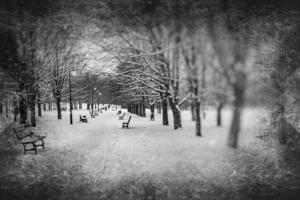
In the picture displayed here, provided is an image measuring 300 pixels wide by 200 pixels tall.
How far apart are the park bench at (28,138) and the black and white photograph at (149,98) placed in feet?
0.05

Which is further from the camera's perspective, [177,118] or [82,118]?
[82,118]

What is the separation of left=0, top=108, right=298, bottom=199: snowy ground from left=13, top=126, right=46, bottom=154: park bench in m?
0.08

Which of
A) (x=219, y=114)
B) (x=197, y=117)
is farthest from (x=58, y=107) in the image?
(x=219, y=114)

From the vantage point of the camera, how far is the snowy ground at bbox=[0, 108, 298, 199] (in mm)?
2338

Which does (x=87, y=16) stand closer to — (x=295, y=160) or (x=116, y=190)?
(x=116, y=190)

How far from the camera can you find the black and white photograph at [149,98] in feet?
7.66

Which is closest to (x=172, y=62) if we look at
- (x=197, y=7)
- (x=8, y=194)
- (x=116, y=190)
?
(x=197, y=7)

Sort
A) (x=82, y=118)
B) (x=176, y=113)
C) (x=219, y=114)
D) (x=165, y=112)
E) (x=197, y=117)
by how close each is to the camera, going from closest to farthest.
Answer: (x=219, y=114) < (x=197, y=117) < (x=176, y=113) < (x=165, y=112) < (x=82, y=118)

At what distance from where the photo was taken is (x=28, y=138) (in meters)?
2.50

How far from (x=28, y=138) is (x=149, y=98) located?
1589 millimetres

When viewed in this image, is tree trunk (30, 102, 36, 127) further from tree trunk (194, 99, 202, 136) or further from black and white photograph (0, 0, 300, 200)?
tree trunk (194, 99, 202, 136)

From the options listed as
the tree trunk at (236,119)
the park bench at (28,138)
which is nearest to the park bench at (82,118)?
the park bench at (28,138)

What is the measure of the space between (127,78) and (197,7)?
1.23 meters

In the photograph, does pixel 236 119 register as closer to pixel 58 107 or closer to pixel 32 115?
pixel 58 107
